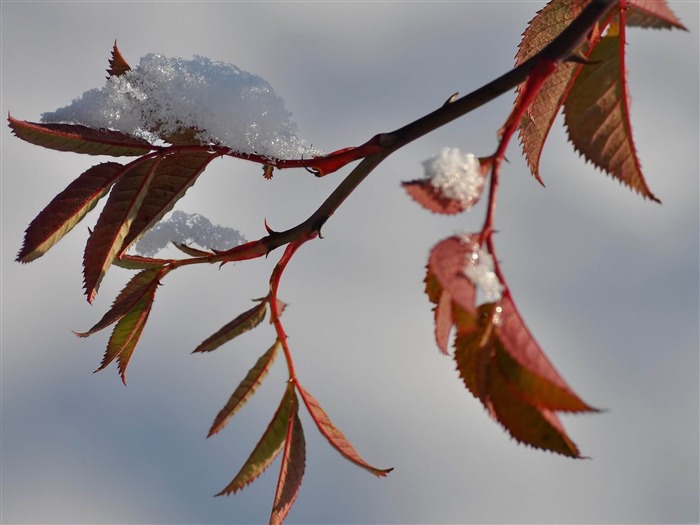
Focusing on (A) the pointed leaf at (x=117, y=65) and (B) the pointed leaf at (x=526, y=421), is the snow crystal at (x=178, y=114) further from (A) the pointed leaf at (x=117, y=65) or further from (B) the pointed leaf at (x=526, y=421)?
(B) the pointed leaf at (x=526, y=421)

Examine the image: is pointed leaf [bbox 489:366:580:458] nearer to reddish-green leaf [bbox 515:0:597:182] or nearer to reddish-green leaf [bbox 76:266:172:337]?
reddish-green leaf [bbox 515:0:597:182]

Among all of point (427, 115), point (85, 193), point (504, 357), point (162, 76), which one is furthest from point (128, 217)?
point (504, 357)

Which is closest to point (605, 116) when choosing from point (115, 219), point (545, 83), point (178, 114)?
point (545, 83)

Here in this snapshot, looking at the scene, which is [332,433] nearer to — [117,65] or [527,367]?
[527,367]

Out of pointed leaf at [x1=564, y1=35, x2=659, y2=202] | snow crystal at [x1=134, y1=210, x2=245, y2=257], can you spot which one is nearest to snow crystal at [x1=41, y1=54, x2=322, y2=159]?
snow crystal at [x1=134, y1=210, x2=245, y2=257]

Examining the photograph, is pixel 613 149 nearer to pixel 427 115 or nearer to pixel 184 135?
pixel 427 115

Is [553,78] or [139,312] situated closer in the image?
[553,78]

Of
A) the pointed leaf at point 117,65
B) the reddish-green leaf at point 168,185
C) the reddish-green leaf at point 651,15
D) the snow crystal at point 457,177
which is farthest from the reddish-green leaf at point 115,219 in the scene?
the reddish-green leaf at point 651,15
